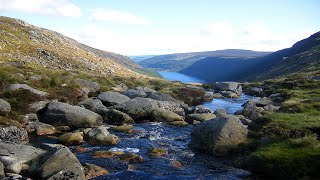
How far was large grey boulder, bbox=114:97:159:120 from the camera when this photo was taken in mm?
37344

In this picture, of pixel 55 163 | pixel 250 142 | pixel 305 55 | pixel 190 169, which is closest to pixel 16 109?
pixel 55 163

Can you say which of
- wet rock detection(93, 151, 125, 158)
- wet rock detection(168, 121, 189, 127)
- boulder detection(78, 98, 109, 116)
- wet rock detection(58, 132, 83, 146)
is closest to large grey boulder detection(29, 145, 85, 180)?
wet rock detection(93, 151, 125, 158)

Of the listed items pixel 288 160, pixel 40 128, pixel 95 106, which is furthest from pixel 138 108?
pixel 288 160

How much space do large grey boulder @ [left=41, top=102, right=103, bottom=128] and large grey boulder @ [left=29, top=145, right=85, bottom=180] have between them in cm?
1246

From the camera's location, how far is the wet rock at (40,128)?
29156 millimetres

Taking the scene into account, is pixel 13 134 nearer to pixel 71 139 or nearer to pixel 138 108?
pixel 71 139

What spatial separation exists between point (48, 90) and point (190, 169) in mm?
25670

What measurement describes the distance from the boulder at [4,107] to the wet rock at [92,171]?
46.2 feet

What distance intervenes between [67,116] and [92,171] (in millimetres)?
13506

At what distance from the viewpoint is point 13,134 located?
1016 inches

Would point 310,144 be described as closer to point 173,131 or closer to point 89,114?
point 173,131

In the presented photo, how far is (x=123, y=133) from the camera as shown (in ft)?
101

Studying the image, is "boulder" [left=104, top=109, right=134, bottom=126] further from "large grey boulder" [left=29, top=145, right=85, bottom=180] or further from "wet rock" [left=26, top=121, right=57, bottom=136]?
"large grey boulder" [left=29, top=145, right=85, bottom=180]

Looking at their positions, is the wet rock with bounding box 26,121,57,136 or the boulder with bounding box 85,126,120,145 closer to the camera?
the boulder with bounding box 85,126,120,145
